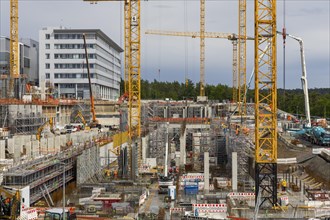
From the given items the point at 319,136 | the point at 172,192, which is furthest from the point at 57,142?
the point at 319,136

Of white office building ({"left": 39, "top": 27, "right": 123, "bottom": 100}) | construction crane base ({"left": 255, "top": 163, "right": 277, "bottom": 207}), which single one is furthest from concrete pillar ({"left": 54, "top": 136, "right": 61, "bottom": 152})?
white office building ({"left": 39, "top": 27, "right": 123, "bottom": 100})

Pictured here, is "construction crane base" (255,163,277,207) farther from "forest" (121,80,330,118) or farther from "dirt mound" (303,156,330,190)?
"forest" (121,80,330,118)

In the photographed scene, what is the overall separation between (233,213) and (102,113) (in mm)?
47474

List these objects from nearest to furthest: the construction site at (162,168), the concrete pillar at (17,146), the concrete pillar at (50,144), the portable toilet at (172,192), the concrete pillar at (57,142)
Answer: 1. the construction site at (162,168)
2. the portable toilet at (172,192)
3. the concrete pillar at (17,146)
4. the concrete pillar at (50,144)
5. the concrete pillar at (57,142)

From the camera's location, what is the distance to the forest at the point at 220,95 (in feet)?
290

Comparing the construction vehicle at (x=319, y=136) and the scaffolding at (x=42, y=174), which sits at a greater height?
the construction vehicle at (x=319, y=136)

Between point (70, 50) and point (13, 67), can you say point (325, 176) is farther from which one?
point (70, 50)

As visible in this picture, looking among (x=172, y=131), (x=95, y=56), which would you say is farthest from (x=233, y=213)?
(x=95, y=56)

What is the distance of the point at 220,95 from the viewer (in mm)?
98688

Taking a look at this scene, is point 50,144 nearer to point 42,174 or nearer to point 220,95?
point 42,174

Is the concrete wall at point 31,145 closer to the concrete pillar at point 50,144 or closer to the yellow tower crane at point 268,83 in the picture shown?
the concrete pillar at point 50,144

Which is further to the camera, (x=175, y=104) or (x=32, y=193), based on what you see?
(x=175, y=104)

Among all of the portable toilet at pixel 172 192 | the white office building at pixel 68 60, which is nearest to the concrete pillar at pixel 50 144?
the portable toilet at pixel 172 192

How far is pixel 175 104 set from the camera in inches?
2625
